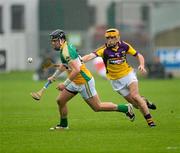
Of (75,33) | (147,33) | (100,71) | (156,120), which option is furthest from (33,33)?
(156,120)

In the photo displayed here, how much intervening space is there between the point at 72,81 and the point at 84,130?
1.02 meters

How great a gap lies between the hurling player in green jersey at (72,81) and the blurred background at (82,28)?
27.6 metres

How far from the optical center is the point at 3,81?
44.4m

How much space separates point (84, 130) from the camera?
18375 mm

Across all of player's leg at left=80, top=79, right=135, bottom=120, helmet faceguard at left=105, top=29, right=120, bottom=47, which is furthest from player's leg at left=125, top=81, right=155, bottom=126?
helmet faceguard at left=105, top=29, right=120, bottom=47

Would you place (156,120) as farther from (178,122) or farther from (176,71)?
(176,71)

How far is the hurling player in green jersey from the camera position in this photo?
17.9m

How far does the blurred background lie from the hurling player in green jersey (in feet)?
90.7

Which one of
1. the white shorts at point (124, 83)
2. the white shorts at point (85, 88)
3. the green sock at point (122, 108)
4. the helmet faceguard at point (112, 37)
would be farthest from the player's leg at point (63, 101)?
the helmet faceguard at point (112, 37)

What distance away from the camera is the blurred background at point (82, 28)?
50.8 metres

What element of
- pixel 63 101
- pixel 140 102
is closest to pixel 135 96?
pixel 140 102

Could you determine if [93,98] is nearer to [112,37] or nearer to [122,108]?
[122,108]

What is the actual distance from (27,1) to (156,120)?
40.4 metres

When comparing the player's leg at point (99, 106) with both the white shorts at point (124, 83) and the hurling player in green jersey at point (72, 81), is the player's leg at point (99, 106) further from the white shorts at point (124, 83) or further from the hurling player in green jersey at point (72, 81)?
the white shorts at point (124, 83)
